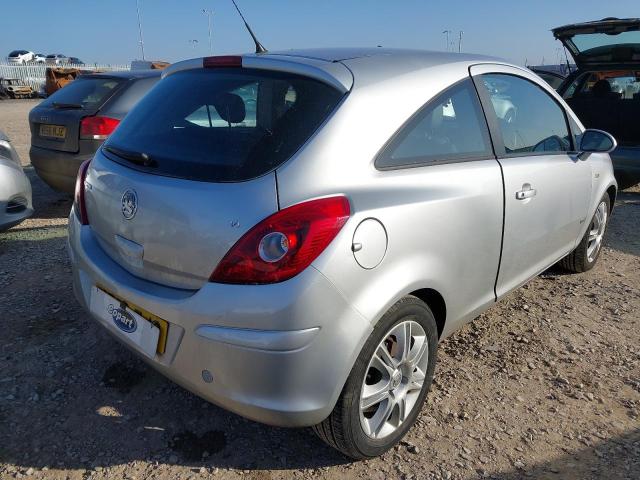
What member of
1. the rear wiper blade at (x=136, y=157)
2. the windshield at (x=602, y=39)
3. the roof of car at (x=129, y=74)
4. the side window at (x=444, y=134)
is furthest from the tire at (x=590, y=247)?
the roof of car at (x=129, y=74)

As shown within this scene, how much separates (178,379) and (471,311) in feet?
4.68

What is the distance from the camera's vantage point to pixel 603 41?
5.89m

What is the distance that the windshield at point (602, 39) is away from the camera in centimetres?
562

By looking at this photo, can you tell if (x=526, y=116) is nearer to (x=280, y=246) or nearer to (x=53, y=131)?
A: (x=280, y=246)

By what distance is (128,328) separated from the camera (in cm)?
206

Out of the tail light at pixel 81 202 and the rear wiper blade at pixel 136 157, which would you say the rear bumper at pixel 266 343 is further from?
the tail light at pixel 81 202

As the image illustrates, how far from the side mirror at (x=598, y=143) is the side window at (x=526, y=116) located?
3.8 inches

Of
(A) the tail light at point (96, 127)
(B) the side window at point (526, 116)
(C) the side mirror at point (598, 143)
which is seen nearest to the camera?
(B) the side window at point (526, 116)

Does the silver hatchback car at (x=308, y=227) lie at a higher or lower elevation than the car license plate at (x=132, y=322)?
higher

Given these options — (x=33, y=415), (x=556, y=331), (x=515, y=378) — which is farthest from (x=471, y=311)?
(x=33, y=415)

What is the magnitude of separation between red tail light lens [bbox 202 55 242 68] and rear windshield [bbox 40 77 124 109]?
3.40 m

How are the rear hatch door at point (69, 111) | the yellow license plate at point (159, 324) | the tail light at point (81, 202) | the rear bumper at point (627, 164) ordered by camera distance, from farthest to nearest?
the rear bumper at point (627, 164)
the rear hatch door at point (69, 111)
the tail light at point (81, 202)
the yellow license plate at point (159, 324)

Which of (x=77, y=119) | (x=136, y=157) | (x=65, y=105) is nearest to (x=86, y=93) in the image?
(x=65, y=105)

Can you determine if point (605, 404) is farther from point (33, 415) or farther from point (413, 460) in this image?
point (33, 415)
